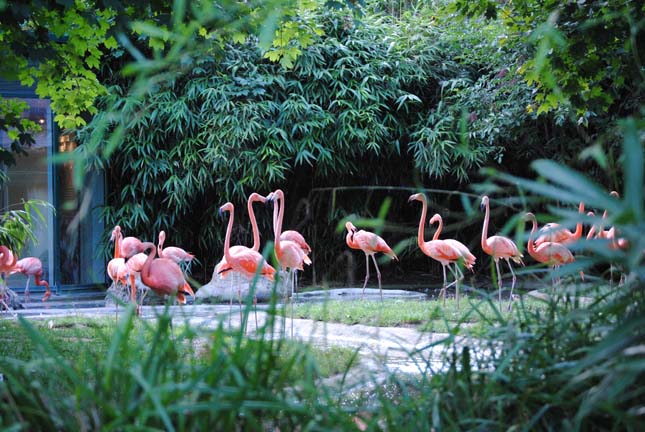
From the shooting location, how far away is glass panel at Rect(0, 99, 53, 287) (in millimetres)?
9828

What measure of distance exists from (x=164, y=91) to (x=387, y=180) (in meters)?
3.49

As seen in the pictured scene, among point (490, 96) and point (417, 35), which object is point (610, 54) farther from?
point (417, 35)

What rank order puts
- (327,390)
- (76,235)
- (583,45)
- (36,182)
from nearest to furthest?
(327,390) < (583,45) < (36,182) < (76,235)

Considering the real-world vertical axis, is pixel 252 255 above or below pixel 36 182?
below

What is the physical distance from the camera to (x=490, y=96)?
9633 mm

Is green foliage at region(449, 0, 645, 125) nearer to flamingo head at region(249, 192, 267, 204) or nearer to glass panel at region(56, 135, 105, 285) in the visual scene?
flamingo head at region(249, 192, 267, 204)

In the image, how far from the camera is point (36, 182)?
32.9 feet

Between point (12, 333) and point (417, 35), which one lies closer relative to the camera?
point (12, 333)

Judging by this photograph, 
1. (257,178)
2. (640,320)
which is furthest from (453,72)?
(640,320)

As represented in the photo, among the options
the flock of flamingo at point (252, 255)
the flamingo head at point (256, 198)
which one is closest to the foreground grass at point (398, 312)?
the flock of flamingo at point (252, 255)

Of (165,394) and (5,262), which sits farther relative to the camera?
(5,262)

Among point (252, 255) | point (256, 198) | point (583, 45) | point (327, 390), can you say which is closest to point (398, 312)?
point (252, 255)

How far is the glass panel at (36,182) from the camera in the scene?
32.2 ft

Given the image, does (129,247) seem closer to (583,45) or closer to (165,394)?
(583,45)
